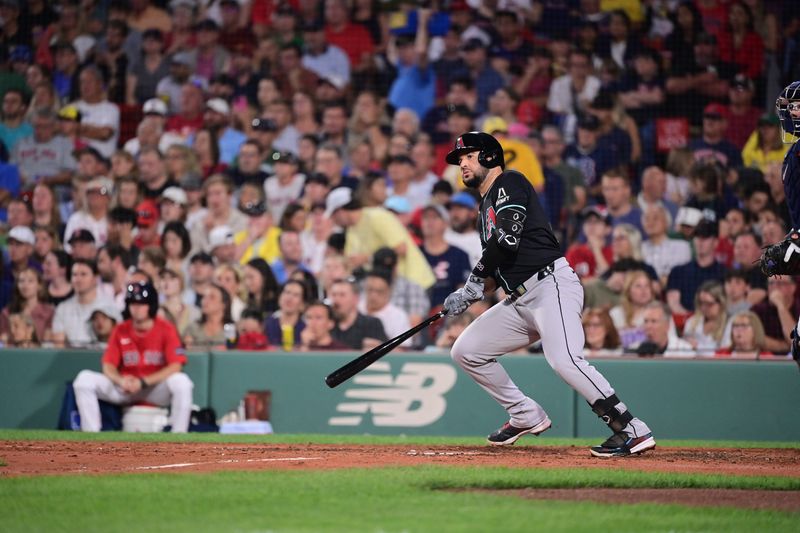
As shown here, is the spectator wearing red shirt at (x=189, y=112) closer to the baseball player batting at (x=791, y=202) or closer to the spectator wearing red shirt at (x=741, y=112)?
the spectator wearing red shirt at (x=741, y=112)

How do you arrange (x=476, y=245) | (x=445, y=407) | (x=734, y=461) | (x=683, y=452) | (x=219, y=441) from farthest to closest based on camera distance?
1. (x=476, y=245)
2. (x=445, y=407)
3. (x=219, y=441)
4. (x=683, y=452)
5. (x=734, y=461)

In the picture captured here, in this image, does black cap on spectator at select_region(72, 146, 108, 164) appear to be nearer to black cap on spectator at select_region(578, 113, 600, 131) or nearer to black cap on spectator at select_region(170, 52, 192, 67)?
black cap on spectator at select_region(170, 52, 192, 67)

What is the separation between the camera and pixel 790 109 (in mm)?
6898

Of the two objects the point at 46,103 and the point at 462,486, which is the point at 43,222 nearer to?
the point at 46,103

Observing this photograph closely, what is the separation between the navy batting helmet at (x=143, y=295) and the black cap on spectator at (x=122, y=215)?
2628mm

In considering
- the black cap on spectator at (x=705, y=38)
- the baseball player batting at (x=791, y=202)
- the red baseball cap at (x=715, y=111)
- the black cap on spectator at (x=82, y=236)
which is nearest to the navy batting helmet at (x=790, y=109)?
the baseball player batting at (x=791, y=202)

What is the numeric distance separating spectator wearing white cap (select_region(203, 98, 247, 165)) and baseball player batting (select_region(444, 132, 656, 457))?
21.2ft

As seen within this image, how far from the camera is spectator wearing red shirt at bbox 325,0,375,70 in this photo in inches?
573

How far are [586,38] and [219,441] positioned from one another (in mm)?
7275

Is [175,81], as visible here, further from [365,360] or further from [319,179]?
[365,360]

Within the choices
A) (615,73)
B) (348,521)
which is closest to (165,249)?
(615,73)

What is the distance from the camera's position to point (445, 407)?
34.5ft

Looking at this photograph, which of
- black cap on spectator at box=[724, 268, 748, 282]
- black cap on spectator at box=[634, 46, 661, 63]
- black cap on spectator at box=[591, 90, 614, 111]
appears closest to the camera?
black cap on spectator at box=[724, 268, 748, 282]

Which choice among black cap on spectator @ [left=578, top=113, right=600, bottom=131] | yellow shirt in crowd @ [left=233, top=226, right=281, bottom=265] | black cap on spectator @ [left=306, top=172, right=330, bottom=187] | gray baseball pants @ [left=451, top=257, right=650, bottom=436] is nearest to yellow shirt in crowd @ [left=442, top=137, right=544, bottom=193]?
black cap on spectator @ [left=578, top=113, right=600, bottom=131]
